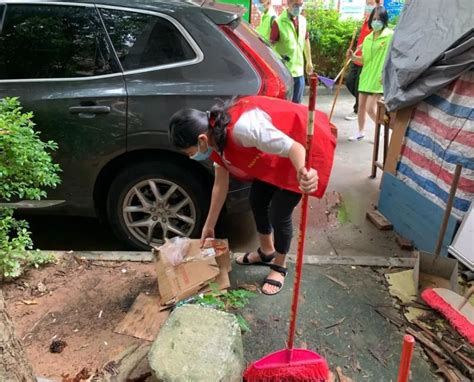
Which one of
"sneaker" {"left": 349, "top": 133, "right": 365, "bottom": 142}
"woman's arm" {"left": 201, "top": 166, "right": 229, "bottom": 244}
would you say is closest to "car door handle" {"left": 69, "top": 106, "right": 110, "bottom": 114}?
"woman's arm" {"left": 201, "top": 166, "right": 229, "bottom": 244}

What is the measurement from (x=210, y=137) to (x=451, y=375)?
70.4 inches

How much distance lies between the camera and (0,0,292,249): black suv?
3012mm

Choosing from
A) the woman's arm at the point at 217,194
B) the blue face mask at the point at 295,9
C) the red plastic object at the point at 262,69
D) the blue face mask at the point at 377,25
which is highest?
the blue face mask at the point at 295,9

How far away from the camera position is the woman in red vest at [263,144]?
2125 mm

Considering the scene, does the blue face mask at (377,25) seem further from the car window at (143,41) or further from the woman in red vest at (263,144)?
the woman in red vest at (263,144)

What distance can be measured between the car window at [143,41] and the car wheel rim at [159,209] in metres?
0.88

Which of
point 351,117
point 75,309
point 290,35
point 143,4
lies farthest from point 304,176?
point 351,117

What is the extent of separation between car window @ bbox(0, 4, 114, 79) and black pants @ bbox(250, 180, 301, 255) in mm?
1418

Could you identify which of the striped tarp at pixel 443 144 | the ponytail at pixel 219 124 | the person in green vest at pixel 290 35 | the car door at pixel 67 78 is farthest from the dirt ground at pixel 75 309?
the person in green vest at pixel 290 35

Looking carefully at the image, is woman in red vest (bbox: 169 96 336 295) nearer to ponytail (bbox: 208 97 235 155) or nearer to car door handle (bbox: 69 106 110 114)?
ponytail (bbox: 208 97 235 155)

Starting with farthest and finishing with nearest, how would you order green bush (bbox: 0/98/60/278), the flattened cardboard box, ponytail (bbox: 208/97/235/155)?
the flattened cardboard box, green bush (bbox: 0/98/60/278), ponytail (bbox: 208/97/235/155)

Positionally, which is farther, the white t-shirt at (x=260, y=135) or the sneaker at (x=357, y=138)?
the sneaker at (x=357, y=138)

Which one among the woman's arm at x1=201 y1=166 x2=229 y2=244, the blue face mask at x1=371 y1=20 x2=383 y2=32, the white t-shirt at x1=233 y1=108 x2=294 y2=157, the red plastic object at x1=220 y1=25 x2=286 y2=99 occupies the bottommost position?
the woman's arm at x1=201 y1=166 x2=229 y2=244

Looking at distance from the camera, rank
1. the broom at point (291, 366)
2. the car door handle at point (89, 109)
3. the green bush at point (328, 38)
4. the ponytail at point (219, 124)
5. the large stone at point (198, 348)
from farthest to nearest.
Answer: the green bush at point (328, 38) < the car door handle at point (89, 109) < the ponytail at point (219, 124) < the broom at point (291, 366) < the large stone at point (198, 348)
